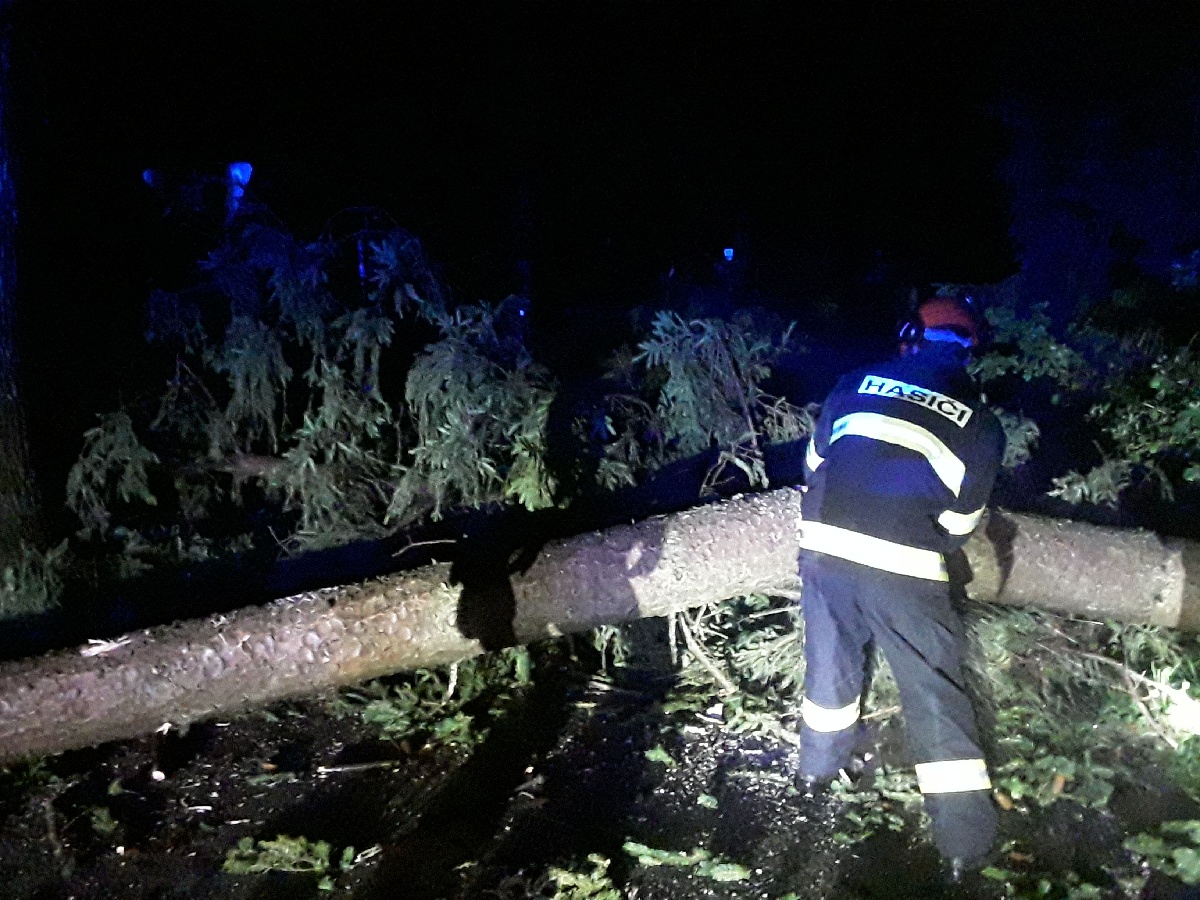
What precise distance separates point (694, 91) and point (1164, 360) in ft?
23.9

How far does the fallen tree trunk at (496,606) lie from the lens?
2900mm

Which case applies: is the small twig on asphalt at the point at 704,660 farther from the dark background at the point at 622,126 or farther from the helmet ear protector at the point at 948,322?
the dark background at the point at 622,126

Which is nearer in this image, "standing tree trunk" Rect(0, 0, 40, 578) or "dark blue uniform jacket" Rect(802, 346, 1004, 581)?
"dark blue uniform jacket" Rect(802, 346, 1004, 581)

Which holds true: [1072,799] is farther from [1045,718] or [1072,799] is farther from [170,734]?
[170,734]

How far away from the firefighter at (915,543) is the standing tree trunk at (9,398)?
139 inches

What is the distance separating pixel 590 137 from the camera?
9.72 metres

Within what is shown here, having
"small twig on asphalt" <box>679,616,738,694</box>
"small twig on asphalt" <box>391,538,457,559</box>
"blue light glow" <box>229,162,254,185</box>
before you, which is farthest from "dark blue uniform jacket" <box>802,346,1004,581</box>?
"blue light glow" <box>229,162,254,185</box>

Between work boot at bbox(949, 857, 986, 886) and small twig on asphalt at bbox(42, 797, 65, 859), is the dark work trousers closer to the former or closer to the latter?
work boot at bbox(949, 857, 986, 886)

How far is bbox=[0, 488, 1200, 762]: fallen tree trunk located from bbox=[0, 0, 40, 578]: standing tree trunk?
1259 mm

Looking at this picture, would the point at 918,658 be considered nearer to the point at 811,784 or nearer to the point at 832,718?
the point at 832,718

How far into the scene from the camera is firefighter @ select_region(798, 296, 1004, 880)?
8.20ft

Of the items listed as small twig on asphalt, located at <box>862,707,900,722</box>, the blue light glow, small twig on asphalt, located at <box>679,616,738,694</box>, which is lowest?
small twig on asphalt, located at <box>862,707,900,722</box>

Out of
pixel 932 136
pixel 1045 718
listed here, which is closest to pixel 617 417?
pixel 1045 718

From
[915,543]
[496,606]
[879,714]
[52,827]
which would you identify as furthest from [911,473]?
[52,827]
